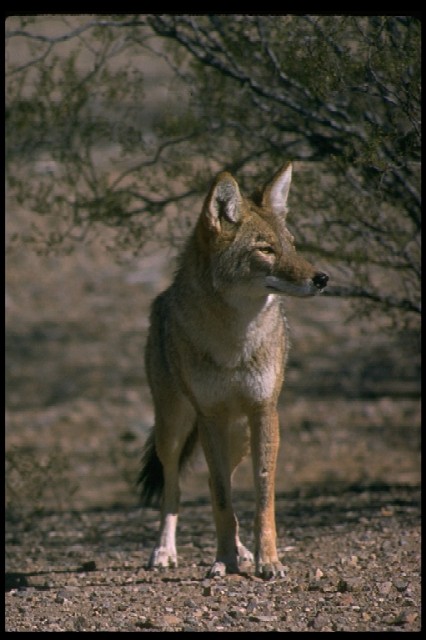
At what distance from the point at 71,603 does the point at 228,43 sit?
344 centimetres

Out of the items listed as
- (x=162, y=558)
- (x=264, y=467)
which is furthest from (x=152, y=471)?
(x=264, y=467)

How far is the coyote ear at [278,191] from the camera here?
7.01 m

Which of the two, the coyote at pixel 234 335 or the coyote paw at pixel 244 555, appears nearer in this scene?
the coyote at pixel 234 335

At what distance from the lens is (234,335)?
22.7ft

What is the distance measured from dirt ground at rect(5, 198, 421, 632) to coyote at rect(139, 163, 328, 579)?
1.43 feet

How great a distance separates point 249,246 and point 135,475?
447cm

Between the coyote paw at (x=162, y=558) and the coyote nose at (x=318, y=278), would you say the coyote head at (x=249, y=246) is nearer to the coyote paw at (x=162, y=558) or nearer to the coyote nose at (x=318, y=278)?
the coyote nose at (x=318, y=278)

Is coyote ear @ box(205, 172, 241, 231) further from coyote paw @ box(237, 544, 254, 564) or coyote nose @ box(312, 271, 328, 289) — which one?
coyote paw @ box(237, 544, 254, 564)

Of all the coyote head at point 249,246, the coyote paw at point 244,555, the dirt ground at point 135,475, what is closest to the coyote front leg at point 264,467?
the dirt ground at point 135,475

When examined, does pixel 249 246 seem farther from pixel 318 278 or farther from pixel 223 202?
pixel 318 278

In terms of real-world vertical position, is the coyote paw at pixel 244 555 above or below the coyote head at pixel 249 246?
below

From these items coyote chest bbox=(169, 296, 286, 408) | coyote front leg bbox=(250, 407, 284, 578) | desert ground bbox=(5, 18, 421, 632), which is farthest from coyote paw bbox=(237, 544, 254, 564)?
coyote chest bbox=(169, 296, 286, 408)

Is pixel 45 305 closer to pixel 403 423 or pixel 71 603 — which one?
pixel 403 423

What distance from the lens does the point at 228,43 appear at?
26.5 ft
